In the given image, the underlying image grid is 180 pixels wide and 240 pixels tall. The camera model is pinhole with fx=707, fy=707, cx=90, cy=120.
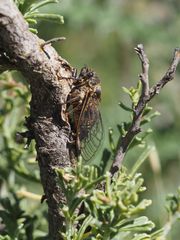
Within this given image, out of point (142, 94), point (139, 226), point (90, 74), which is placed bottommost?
point (139, 226)

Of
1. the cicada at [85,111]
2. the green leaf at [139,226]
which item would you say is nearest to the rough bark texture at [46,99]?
the cicada at [85,111]

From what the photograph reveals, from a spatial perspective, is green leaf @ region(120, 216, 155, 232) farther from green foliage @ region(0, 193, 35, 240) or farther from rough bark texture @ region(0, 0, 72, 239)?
green foliage @ region(0, 193, 35, 240)

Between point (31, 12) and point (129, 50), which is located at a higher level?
point (129, 50)

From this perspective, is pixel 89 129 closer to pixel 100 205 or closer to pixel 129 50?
pixel 100 205

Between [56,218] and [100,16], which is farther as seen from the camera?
[100,16]

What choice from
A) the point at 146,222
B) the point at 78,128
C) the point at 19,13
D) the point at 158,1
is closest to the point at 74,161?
the point at 78,128

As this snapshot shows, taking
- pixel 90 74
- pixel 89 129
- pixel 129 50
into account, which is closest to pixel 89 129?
pixel 89 129

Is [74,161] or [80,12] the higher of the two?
[80,12]

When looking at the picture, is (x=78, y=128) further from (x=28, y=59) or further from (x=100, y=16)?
(x=100, y=16)
